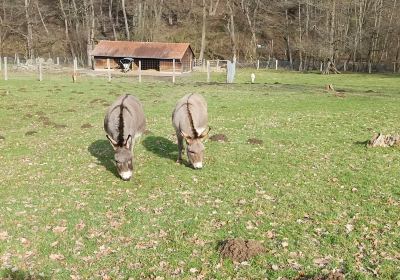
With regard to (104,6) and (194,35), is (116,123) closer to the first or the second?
(194,35)

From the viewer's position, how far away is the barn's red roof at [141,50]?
71950 mm

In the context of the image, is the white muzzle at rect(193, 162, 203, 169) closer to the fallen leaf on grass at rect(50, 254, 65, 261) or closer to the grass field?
the grass field

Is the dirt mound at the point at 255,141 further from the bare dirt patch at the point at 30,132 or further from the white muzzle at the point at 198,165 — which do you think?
the bare dirt patch at the point at 30,132

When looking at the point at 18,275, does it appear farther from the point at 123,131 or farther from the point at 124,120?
the point at 124,120

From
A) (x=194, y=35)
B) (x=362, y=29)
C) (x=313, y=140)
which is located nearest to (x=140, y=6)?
(x=194, y=35)

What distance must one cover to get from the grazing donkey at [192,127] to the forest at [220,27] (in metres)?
65.0

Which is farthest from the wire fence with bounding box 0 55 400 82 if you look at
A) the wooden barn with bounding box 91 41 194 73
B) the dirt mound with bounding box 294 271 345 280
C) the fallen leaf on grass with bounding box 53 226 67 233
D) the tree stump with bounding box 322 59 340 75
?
the dirt mound with bounding box 294 271 345 280

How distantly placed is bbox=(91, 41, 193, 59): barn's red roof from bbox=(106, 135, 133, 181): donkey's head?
5829 cm

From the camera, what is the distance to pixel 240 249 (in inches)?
376

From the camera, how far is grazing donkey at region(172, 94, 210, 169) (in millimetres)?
14664

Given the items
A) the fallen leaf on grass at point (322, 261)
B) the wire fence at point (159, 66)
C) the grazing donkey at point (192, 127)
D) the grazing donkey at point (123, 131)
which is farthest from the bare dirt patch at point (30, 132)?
the wire fence at point (159, 66)

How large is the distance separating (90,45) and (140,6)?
1487cm

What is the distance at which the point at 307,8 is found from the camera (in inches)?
3499

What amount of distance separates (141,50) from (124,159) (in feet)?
202
